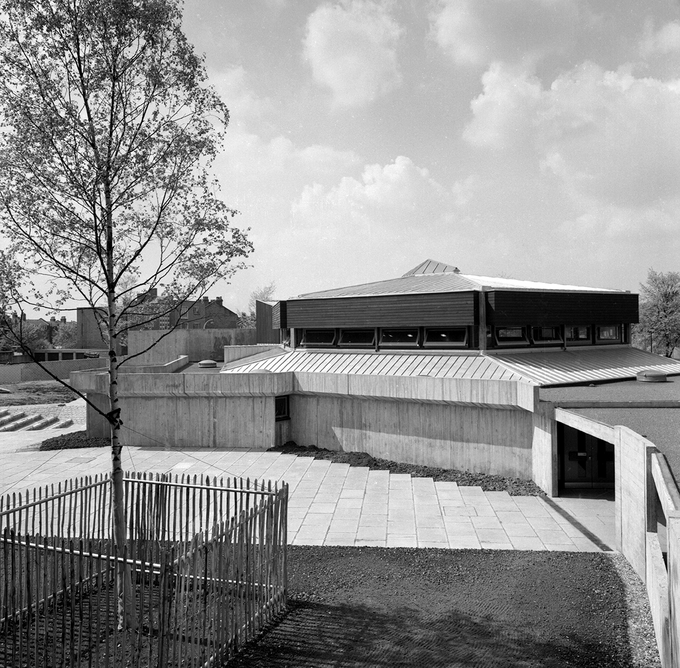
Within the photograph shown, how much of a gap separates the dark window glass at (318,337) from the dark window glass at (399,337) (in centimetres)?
238

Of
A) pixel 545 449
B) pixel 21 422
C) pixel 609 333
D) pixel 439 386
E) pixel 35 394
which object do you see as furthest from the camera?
pixel 35 394

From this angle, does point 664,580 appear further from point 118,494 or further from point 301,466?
point 301,466

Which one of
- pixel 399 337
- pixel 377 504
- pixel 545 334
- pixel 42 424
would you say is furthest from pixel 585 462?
pixel 42 424

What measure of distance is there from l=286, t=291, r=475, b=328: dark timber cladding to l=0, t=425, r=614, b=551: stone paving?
582cm

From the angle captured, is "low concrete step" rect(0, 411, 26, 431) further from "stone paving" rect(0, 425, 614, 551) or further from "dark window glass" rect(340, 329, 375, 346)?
"dark window glass" rect(340, 329, 375, 346)

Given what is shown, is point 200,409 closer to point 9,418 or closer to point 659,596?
point 9,418

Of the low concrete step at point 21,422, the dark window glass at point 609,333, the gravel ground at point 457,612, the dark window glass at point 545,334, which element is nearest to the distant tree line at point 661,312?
the dark window glass at point 609,333

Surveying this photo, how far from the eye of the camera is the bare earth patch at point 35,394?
36.5 m

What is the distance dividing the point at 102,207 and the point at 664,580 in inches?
378

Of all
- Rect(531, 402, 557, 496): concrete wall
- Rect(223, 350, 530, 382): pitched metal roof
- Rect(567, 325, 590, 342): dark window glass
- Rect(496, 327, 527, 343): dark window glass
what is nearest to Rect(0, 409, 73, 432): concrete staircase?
Rect(223, 350, 530, 382): pitched metal roof

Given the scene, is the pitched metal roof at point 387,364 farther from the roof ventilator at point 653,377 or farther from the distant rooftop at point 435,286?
the roof ventilator at point 653,377

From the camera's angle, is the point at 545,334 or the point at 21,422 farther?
the point at 21,422

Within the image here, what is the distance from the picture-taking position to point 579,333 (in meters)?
22.5

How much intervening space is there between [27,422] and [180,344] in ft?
39.3
